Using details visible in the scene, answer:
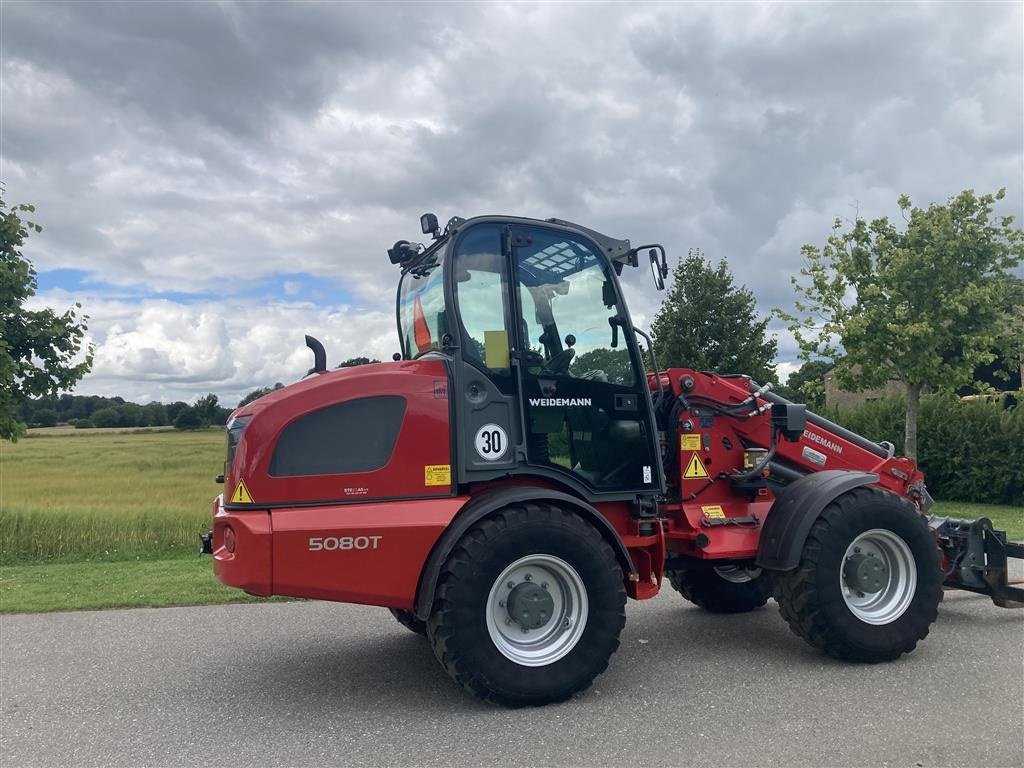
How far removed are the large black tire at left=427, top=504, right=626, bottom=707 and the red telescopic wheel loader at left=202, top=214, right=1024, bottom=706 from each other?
0.04ft

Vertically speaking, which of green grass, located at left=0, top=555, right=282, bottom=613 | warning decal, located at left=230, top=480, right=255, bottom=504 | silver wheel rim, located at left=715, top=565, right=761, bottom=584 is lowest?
green grass, located at left=0, top=555, right=282, bottom=613

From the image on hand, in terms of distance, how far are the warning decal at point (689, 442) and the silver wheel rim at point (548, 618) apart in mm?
1443

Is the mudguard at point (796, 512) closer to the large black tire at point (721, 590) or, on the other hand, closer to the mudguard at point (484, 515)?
the mudguard at point (484, 515)

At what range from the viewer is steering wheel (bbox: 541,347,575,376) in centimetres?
497

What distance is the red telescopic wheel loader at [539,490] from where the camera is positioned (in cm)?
443

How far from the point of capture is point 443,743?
160 inches

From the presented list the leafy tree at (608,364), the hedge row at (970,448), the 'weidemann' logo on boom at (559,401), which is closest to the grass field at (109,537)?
the hedge row at (970,448)

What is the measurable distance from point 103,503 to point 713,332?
1386 cm

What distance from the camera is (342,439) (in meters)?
4.54

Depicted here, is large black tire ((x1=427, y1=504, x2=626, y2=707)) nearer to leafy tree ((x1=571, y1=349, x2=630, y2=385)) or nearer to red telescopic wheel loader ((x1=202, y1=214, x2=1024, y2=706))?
red telescopic wheel loader ((x1=202, y1=214, x2=1024, y2=706))

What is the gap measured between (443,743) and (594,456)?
1896 millimetres

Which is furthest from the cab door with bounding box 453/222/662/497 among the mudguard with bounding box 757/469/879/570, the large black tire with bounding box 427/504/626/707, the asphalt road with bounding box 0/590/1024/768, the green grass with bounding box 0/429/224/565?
the green grass with bounding box 0/429/224/565

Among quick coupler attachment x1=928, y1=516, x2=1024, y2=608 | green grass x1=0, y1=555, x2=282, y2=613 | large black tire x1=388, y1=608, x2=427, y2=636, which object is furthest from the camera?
green grass x1=0, y1=555, x2=282, y2=613

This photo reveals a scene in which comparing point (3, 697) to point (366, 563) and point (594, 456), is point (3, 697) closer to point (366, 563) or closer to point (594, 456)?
point (366, 563)
